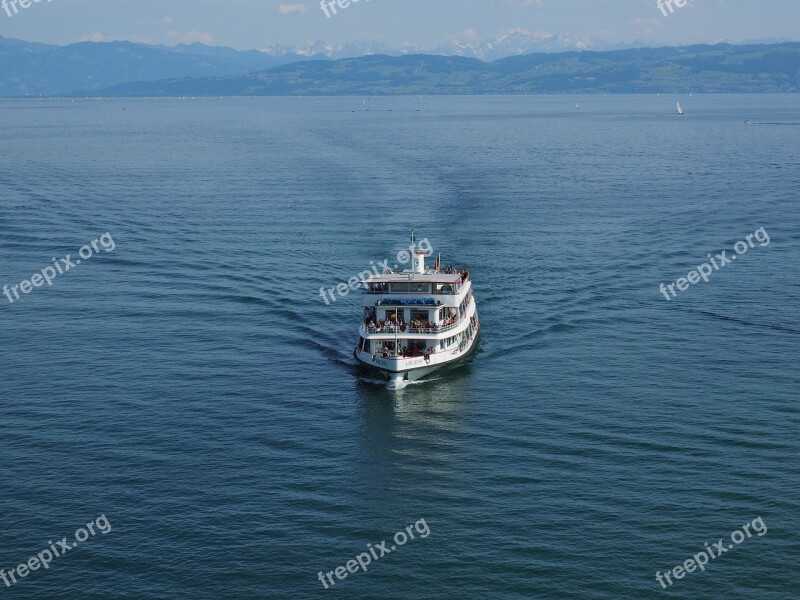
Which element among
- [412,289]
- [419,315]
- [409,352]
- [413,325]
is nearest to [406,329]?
[413,325]

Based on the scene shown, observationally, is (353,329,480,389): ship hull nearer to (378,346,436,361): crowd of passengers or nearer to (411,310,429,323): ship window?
(378,346,436,361): crowd of passengers

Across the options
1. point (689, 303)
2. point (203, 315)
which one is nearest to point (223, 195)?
point (203, 315)

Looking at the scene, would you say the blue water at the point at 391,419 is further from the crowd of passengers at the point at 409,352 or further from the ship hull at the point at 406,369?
the crowd of passengers at the point at 409,352

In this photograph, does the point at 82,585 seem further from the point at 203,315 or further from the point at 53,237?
the point at 53,237

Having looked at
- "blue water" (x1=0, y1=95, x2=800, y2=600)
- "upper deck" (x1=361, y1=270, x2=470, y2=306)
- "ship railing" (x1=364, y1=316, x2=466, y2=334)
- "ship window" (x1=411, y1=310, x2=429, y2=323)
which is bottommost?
"blue water" (x1=0, y1=95, x2=800, y2=600)

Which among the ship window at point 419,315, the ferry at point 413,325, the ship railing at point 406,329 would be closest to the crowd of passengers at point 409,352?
the ferry at point 413,325

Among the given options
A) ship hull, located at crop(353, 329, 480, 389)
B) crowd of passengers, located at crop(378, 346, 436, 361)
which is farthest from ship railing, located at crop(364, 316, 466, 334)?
ship hull, located at crop(353, 329, 480, 389)
